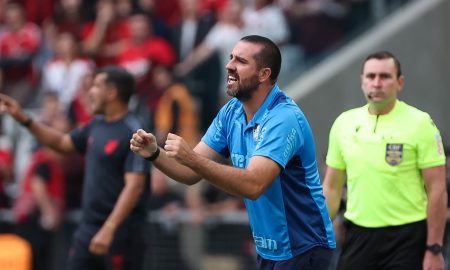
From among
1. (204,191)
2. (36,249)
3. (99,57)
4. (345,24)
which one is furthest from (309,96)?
(36,249)

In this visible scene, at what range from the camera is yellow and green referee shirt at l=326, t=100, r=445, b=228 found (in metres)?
8.19

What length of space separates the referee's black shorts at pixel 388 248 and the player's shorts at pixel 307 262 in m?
1.33

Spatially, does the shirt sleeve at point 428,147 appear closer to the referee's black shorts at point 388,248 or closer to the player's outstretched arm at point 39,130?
the referee's black shorts at point 388,248

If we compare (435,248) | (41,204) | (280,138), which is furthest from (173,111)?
(280,138)

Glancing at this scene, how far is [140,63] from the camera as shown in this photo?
47.5ft

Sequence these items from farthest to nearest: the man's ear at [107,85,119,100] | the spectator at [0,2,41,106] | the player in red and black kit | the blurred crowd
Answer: the spectator at [0,2,41,106] < the blurred crowd < the man's ear at [107,85,119,100] < the player in red and black kit

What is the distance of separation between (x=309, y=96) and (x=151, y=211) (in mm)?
2865

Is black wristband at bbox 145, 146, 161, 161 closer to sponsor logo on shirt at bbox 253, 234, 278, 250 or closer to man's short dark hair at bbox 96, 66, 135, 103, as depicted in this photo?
sponsor logo on shirt at bbox 253, 234, 278, 250

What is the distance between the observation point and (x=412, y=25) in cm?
1451

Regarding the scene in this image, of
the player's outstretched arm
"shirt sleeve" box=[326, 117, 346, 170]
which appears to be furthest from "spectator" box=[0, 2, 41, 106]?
"shirt sleeve" box=[326, 117, 346, 170]

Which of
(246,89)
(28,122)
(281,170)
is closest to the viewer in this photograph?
(281,170)

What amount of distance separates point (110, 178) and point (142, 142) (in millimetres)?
3283

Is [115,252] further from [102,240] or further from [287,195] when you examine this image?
[287,195]

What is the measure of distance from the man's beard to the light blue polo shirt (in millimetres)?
135
